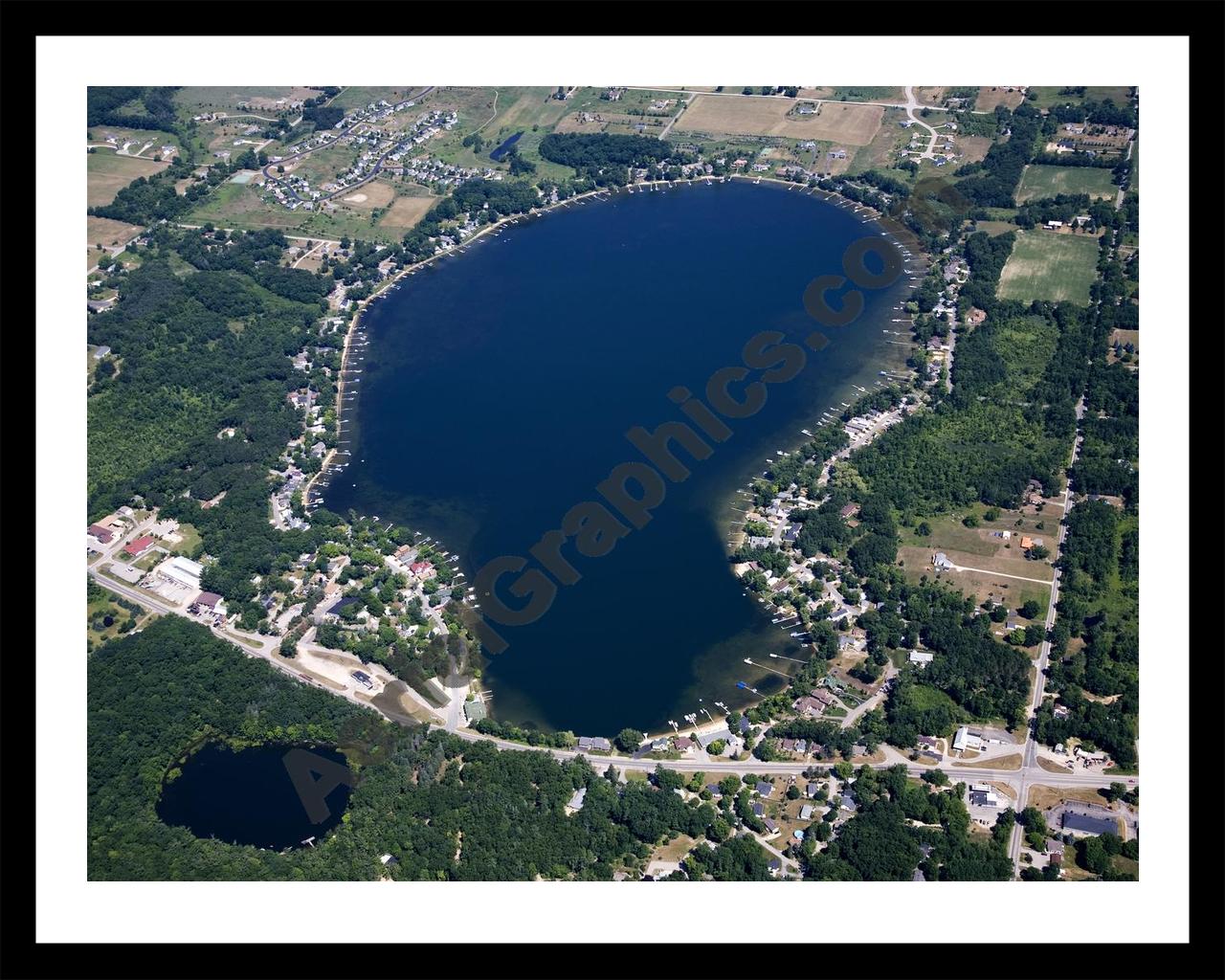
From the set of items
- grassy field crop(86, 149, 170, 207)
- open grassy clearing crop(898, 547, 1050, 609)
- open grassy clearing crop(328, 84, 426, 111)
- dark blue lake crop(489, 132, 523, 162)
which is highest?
open grassy clearing crop(328, 84, 426, 111)

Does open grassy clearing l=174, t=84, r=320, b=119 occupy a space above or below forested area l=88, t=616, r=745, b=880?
above

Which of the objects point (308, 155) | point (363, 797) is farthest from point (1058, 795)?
point (308, 155)

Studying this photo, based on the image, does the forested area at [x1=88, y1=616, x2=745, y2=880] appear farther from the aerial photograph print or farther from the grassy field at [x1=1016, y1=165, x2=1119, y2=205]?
the grassy field at [x1=1016, y1=165, x2=1119, y2=205]

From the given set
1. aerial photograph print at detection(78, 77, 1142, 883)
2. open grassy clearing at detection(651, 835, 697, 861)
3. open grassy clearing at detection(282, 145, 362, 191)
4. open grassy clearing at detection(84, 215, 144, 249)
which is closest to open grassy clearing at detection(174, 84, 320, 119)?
aerial photograph print at detection(78, 77, 1142, 883)

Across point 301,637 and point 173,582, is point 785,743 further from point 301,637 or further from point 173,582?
point 173,582

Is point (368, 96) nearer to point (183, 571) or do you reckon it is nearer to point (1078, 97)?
point (1078, 97)

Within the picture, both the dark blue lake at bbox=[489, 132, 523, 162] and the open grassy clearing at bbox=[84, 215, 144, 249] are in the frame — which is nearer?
the open grassy clearing at bbox=[84, 215, 144, 249]

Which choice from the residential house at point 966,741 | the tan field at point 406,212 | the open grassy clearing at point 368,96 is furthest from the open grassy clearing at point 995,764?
the open grassy clearing at point 368,96

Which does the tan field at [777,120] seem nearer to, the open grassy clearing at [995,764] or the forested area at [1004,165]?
the forested area at [1004,165]
